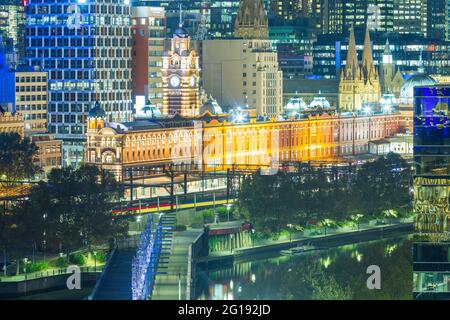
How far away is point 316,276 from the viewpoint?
130 metres

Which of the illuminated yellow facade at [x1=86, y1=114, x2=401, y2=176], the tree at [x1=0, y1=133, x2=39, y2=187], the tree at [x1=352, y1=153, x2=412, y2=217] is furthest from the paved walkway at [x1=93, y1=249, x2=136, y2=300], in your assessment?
the illuminated yellow facade at [x1=86, y1=114, x2=401, y2=176]

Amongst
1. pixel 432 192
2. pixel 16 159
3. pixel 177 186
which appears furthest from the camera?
pixel 177 186

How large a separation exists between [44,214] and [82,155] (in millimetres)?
57491

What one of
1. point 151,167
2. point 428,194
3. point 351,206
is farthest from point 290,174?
point 428,194

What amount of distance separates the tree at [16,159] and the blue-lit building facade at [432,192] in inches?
2264

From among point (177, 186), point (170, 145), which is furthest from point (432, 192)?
point (170, 145)

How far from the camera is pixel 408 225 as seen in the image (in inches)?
6225

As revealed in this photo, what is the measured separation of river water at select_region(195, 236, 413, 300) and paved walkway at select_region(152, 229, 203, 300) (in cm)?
139

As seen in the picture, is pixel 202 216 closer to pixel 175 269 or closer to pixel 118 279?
pixel 175 269

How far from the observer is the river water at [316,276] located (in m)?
122

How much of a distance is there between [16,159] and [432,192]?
64.0 meters

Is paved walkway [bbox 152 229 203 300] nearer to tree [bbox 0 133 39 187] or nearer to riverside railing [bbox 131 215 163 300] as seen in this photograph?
riverside railing [bbox 131 215 163 300]

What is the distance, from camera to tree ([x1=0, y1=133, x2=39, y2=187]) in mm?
161625
